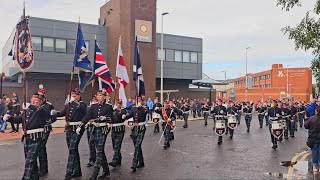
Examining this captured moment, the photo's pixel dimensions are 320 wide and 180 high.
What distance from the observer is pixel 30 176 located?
737 centimetres

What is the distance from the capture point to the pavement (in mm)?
8930

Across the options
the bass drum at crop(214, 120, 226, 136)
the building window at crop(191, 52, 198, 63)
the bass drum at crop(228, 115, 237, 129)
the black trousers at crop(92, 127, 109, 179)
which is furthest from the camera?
the building window at crop(191, 52, 198, 63)

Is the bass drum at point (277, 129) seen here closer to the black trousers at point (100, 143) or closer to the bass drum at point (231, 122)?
the bass drum at point (231, 122)

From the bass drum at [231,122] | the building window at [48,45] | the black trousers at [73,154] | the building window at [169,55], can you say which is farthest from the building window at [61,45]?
the black trousers at [73,154]

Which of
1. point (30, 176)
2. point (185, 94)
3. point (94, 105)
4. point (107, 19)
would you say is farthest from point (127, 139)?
point (185, 94)

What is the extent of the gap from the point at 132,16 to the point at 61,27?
742cm

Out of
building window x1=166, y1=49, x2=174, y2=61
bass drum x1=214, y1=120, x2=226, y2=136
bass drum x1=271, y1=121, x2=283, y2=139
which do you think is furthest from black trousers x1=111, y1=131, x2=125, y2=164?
building window x1=166, y1=49, x2=174, y2=61

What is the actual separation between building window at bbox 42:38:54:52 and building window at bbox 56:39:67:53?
21.8 inches

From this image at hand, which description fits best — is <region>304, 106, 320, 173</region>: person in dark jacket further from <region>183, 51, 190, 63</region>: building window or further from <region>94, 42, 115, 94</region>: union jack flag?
<region>183, 51, 190, 63</region>: building window

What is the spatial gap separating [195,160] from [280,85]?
294ft

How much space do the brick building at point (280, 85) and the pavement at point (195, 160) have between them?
7211 cm

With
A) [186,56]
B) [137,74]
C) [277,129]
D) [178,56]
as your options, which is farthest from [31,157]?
[186,56]

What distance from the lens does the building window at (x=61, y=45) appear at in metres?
36.6

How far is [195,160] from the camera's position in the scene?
36.0 ft
